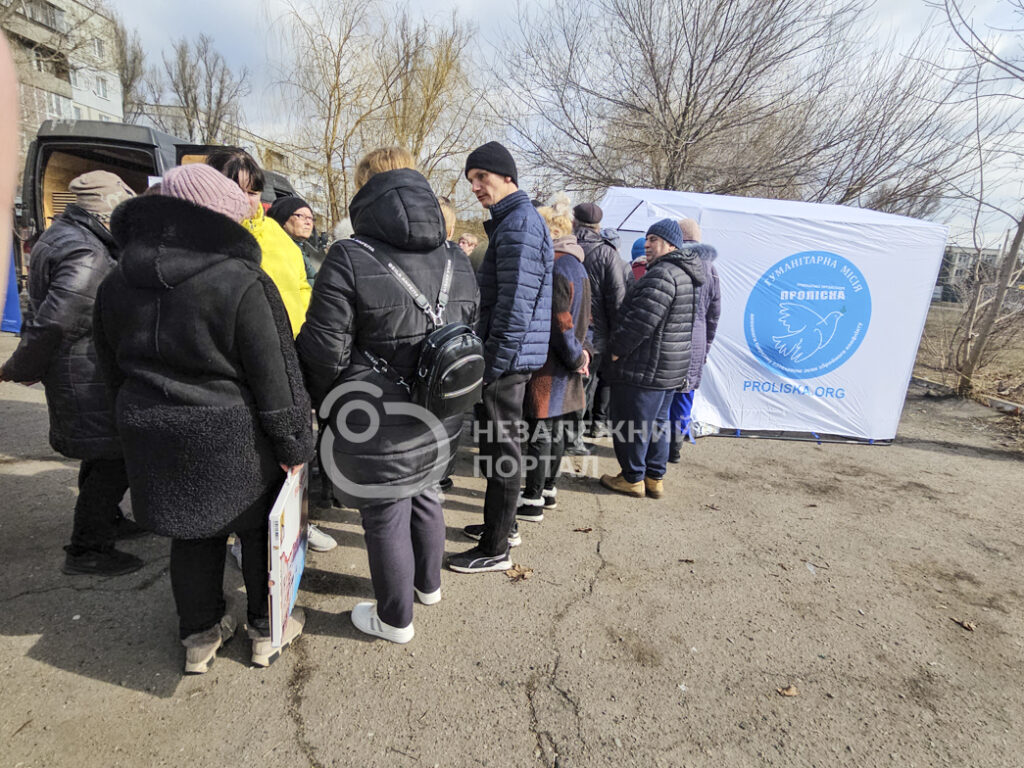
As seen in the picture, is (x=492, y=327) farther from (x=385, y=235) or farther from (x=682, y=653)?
(x=682, y=653)

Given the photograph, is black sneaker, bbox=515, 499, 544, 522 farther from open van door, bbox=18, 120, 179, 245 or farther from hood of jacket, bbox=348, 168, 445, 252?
open van door, bbox=18, 120, 179, 245

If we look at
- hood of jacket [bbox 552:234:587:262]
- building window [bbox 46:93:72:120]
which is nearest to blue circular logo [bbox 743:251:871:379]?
hood of jacket [bbox 552:234:587:262]

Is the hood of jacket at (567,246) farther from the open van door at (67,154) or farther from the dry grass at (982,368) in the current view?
the dry grass at (982,368)

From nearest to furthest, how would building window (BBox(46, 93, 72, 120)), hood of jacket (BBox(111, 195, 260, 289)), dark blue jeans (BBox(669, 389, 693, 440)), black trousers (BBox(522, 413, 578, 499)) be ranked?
1. hood of jacket (BBox(111, 195, 260, 289))
2. black trousers (BBox(522, 413, 578, 499))
3. dark blue jeans (BBox(669, 389, 693, 440))
4. building window (BBox(46, 93, 72, 120))

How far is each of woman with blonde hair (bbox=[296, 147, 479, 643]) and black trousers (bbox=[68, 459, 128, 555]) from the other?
1222 millimetres

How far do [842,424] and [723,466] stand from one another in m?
1.86

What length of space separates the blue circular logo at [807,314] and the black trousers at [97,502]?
5.34m

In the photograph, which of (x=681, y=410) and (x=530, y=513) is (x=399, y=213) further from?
(x=681, y=410)

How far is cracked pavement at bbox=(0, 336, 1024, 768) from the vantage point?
199cm

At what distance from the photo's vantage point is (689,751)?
6.59ft

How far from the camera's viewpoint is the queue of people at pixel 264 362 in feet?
5.88

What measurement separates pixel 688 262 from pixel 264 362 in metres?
2.88

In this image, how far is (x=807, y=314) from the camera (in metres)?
5.52

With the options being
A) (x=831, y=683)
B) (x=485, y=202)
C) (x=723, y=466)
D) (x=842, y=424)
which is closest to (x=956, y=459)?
(x=842, y=424)
